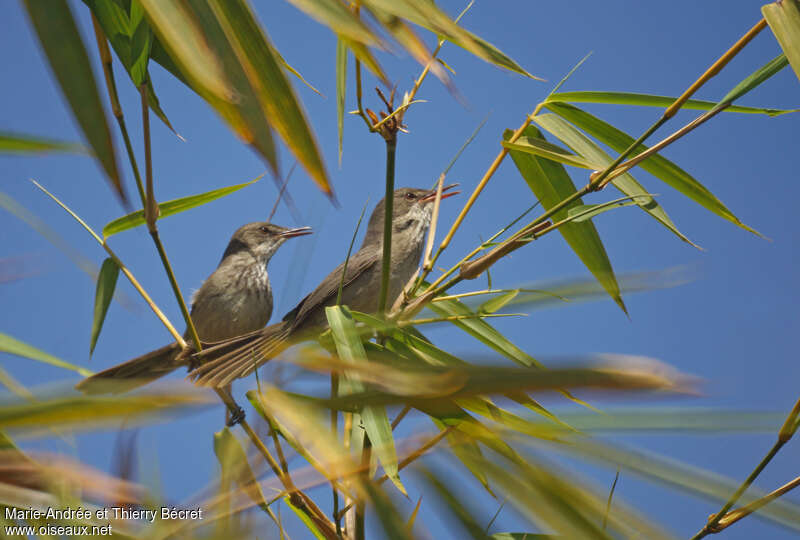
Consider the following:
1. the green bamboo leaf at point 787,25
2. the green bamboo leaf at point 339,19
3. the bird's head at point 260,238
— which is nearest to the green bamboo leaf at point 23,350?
the green bamboo leaf at point 339,19

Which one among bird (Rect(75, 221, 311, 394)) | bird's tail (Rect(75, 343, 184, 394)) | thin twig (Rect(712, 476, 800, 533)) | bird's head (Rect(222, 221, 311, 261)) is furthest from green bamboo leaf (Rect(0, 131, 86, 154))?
bird's head (Rect(222, 221, 311, 261))

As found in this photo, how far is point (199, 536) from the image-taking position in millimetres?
1262

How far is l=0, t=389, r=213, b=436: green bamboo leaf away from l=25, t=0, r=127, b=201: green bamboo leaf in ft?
1.06

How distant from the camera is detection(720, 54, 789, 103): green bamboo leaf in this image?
1.88 meters

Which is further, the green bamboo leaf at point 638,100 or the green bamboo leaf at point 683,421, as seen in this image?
the green bamboo leaf at point 638,100

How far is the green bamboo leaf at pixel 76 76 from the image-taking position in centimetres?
103

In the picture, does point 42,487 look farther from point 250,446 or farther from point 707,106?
point 707,106

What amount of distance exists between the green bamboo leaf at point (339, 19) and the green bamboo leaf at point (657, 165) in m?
1.47

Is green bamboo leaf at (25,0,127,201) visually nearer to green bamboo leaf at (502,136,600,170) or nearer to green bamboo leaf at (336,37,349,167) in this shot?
green bamboo leaf at (336,37,349,167)

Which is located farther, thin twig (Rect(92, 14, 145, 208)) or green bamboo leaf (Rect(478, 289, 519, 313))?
green bamboo leaf (Rect(478, 289, 519, 313))

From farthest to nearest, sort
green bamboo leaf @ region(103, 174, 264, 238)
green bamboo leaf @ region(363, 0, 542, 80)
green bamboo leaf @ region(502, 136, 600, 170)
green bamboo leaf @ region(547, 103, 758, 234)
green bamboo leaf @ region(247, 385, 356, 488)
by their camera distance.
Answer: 1. green bamboo leaf @ region(103, 174, 264, 238)
2. green bamboo leaf @ region(547, 103, 758, 234)
3. green bamboo leaf @ region(502, 136, 600, 170)
4. green bamboo leaf @ region(363, 0, 542, 80)
5. green bamboo leaf @ region(247, 385, 356, 488)

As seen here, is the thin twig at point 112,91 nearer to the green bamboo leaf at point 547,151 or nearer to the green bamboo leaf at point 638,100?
the green bamboo leaf at point 547,151

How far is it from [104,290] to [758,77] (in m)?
2.27

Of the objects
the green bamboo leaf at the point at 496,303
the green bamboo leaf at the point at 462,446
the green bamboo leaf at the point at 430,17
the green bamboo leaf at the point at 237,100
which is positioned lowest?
the green bamboo leaf at the point at 462,446
